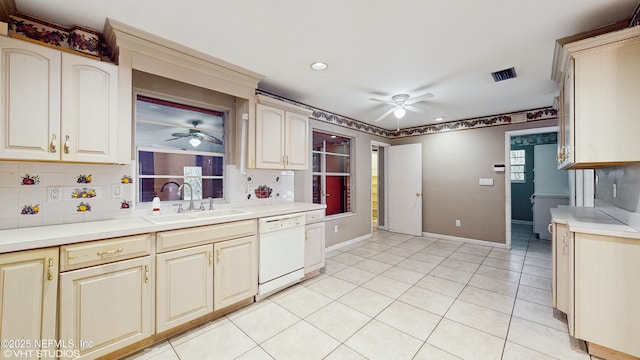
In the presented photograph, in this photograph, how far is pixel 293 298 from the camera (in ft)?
8.55

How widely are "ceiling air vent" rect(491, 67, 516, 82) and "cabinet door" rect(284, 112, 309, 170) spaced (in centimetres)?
223

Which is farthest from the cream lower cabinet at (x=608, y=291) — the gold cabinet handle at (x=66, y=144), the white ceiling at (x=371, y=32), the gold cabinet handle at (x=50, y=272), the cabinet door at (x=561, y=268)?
the gold cabinet handle at (x=66, y=144)

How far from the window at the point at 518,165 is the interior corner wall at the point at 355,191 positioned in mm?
4095

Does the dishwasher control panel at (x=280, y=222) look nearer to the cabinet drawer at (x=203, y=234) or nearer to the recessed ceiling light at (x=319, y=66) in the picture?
the cabinet drawer at (x=203, y=234)

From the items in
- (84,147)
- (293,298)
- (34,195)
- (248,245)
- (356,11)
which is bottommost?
(293,298)

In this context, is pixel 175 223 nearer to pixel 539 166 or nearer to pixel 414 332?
pixel 414 332

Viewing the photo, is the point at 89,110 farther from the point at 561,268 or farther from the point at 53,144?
the point at 561,268

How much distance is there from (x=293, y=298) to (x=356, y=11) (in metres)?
2.62

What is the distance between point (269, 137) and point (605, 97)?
2863 millimetres

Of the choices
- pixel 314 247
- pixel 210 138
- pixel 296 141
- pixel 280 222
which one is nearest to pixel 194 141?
pixel 210 138

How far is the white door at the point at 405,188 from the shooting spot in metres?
5.28

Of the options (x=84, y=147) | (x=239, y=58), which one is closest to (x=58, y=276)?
(x=84, y=147)

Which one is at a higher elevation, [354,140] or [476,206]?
[354,140]

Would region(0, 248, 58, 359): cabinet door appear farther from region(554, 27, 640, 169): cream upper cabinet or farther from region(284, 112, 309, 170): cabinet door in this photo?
region(554, 27, 640, 169): cream upper cabinet
